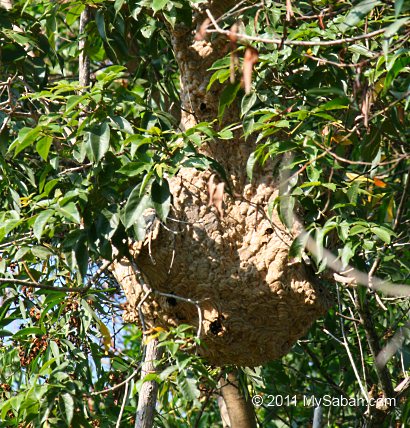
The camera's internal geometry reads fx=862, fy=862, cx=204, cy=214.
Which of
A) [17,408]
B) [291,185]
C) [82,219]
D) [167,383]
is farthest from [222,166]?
[17,408]

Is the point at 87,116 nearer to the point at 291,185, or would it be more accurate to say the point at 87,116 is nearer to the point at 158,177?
the point at 158,177

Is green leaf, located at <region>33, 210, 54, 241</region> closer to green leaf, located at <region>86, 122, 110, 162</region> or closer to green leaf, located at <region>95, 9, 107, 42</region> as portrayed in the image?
green leaf, located at <region>86, 122, 110, 162</region>

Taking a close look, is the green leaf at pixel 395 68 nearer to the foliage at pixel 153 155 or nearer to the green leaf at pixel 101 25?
the foliage at pixel 153 155

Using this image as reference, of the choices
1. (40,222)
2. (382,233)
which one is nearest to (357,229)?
(382,233)

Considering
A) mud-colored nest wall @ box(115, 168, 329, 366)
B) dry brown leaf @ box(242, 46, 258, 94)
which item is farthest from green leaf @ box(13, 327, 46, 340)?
dry brown leaf @ box(242, 46, 258, 94)

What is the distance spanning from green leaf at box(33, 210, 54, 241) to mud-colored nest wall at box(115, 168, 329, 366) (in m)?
0.36

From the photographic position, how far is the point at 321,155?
258cm

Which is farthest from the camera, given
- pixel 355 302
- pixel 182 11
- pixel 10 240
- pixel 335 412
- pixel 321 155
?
pixel 335 412

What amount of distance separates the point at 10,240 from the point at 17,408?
0.75 meters

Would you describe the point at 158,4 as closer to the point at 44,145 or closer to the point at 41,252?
the point at 44,145

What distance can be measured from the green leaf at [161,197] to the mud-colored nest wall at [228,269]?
260 mm

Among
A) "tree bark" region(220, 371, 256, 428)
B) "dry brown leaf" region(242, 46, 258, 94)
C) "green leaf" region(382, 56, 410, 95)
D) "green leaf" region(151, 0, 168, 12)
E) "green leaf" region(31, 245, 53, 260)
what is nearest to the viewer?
"dry brown leaf" region(242, 46, 258, 94)

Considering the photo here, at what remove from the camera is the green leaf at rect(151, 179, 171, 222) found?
101 inches

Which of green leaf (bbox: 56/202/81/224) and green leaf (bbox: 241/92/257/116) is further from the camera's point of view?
green leaf (bbox: 241/92/257/116)
